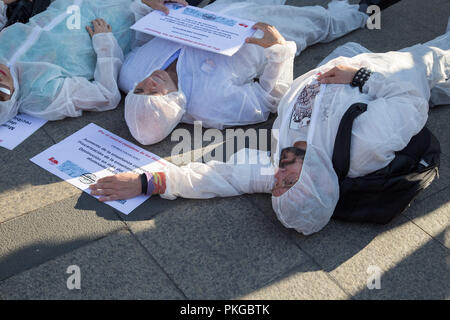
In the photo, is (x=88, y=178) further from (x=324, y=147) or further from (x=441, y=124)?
(x=441, y=124)

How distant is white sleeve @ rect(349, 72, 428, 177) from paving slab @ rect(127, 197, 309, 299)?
1.78 ft

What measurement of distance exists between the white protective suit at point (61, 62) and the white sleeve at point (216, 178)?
2.98ft

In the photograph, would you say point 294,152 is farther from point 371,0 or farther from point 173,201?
point 371,0

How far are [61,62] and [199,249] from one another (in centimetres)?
159

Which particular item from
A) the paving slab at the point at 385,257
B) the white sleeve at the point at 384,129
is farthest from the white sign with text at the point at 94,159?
the white sleeve at the point at 384,129

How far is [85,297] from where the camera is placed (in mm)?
2123

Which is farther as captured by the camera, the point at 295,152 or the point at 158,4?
the point at 158,4

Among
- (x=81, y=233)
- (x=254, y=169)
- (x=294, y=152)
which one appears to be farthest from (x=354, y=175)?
(x=81, y=233)

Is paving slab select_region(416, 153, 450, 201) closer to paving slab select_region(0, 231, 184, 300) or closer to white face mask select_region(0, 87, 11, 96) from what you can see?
paving slab select_region(0, 231, 184, 300)

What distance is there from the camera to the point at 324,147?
240cm

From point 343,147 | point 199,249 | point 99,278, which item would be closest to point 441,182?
point 343,147

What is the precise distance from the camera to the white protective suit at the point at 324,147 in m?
2.26

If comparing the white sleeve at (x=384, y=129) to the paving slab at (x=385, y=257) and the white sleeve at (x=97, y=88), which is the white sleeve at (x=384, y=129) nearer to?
the paving slab at (x=385, y=257)
